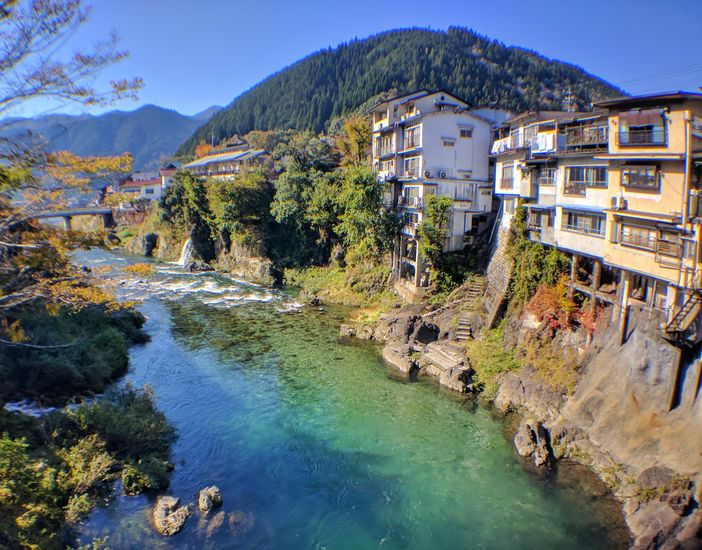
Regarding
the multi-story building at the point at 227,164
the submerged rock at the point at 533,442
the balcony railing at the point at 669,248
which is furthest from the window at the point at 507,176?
the multi-story building at the point at 227,164

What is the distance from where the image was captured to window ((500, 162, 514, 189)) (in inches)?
1178

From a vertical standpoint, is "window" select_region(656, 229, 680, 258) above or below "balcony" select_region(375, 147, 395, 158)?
below

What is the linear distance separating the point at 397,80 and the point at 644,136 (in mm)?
109127

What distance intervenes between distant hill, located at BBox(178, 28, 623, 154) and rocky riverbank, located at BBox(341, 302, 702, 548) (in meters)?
97.0

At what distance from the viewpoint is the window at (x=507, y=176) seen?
98.2ft

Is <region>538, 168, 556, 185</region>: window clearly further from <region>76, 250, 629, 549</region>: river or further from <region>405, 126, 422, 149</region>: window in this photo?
<region>76, 250, 629, 549</region>: river

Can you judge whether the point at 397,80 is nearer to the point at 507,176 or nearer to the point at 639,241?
the point at 507,176

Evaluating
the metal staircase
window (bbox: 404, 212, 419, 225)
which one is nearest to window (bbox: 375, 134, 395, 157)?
window (bbox: 404, 212, 419, 225)

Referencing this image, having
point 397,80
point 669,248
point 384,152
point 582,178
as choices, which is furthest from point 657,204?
point 397,80

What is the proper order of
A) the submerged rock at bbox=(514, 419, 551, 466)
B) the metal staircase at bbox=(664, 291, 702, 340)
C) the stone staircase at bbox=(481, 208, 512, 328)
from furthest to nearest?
1. the stone staircase at bbox=(481, 208, 512, 328)
2. the submerged rock at bbox=(514, 419, 551, 466)
3. the metal staircase at bbox=(664, 291, 702, 340)

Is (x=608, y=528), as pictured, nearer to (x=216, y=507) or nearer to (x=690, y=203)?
(x=690, y=203)

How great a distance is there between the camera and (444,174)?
113 ft

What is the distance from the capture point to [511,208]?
30.0m

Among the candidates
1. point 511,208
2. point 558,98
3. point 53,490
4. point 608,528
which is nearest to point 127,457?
point 53,490
